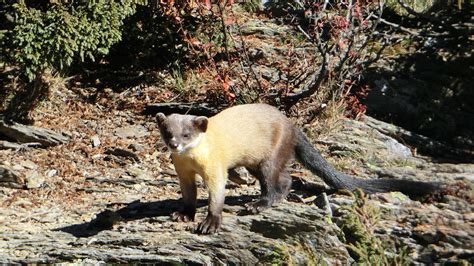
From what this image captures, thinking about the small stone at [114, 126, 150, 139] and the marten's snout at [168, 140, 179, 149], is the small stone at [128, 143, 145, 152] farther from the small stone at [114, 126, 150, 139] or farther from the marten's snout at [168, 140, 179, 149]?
the marten's snout at [168, 140, 179, 149]

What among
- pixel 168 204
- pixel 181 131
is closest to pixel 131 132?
pixel 168 204

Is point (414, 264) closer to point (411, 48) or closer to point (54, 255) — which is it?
point (54, 255)

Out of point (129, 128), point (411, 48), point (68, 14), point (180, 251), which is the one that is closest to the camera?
point (180, 251)

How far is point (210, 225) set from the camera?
6180 mm

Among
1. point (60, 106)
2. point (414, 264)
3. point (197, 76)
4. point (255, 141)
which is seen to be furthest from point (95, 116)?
point (414, 264)

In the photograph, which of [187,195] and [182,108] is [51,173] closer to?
[182,108]

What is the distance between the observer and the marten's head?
20.0 feet

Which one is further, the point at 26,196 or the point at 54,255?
the point at 26,196

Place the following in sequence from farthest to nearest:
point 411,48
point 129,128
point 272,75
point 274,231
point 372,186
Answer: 1. point 411,48
2. point 272,75
3. point 129,128
4. point 372,186
5. point 274,231

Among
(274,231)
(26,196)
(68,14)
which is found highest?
(68,14)

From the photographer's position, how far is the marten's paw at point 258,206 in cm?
666

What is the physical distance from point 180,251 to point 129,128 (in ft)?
12.2

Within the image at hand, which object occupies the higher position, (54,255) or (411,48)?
(411,48)

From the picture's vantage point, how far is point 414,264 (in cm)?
607
